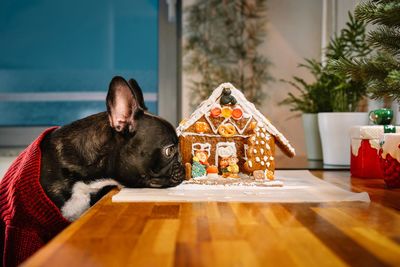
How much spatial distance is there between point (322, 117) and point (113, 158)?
970mm

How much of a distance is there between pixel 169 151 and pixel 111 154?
143 mm

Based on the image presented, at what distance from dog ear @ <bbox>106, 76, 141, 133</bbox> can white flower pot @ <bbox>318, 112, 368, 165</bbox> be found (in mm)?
898

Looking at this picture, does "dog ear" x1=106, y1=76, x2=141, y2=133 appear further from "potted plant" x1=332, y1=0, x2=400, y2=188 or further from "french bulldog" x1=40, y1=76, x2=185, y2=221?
"potted plant" x1=332, y1=0, x2=400, y2=188

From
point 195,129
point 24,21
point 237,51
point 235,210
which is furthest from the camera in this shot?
point 24,21

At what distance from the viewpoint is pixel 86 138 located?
3.76ft

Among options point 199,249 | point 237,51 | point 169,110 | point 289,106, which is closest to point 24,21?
point 169,110

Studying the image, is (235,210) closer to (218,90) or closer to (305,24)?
(218,90)

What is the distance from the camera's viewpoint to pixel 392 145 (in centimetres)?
112

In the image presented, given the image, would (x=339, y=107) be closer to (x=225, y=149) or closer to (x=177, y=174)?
(x=225, y=149)

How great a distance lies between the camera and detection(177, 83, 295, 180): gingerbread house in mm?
1285

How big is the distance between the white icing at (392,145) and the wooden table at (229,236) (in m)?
0.26

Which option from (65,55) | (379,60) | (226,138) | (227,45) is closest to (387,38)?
(379,60)

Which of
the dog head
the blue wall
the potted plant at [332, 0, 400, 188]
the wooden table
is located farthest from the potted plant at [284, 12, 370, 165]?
the blue wall

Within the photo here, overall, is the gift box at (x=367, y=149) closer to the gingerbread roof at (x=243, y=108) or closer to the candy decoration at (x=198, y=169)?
the gingerbread roof at (x=243, y=108)
